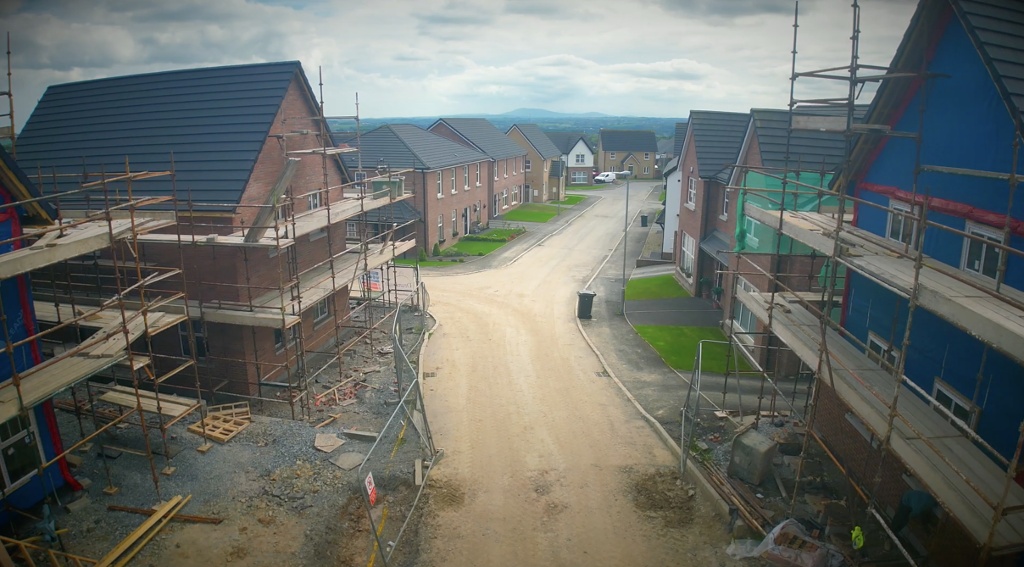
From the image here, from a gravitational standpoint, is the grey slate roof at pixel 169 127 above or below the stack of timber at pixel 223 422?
above

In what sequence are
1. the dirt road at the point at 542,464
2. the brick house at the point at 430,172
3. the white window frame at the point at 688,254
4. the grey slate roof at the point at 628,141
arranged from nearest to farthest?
the dirt road at the point at 542,464 < the white window frame at the point at 688,254 < the brick house at the point at 430,172 < the grey slate roof at the point at 628,141

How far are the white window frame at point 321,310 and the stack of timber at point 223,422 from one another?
512 centimetres

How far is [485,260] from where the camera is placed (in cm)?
3666

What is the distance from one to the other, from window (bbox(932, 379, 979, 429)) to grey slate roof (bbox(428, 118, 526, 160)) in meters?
41.7

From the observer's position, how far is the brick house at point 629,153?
87.9 metres

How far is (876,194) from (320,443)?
44.1ft

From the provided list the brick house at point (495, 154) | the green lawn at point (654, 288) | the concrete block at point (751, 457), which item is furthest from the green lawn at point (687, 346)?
the brick house at point (495, 154)

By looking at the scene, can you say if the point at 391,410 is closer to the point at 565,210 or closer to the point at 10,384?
the point at 10,384

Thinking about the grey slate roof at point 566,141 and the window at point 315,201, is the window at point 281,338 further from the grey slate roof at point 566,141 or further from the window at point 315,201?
the grey slate roof at point 566,141

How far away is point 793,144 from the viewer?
70.7 feet

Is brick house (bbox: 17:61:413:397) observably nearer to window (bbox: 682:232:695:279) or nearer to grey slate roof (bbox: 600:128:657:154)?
window (bbox: 682:232:695:279)

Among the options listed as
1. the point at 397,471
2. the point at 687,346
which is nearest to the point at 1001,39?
the point at 397,471

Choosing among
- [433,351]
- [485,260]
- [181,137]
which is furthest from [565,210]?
[181,137]

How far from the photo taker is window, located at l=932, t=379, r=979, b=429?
10.0 m
